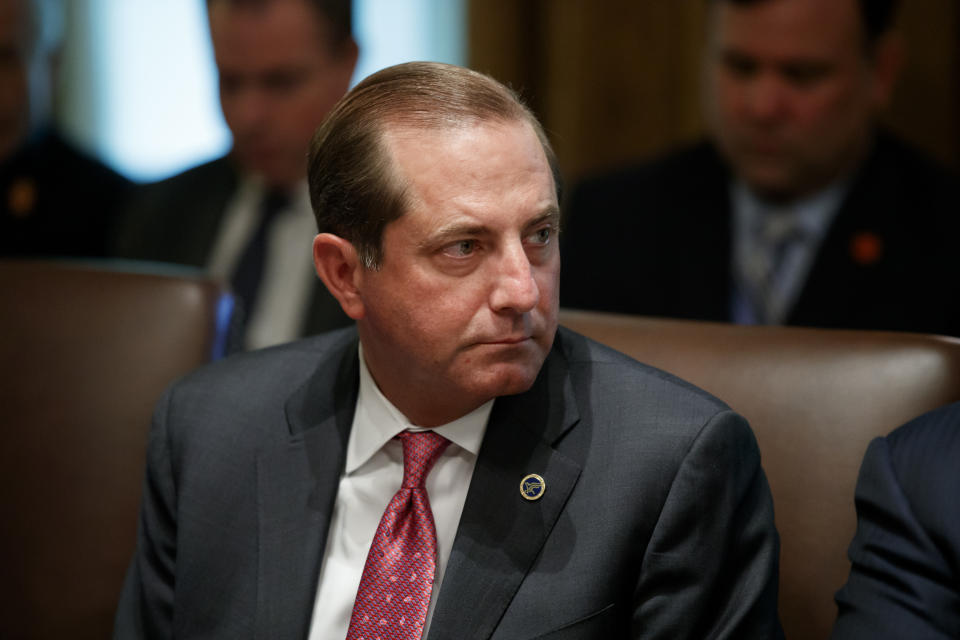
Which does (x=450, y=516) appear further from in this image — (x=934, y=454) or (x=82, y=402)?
(x=82, y=402)

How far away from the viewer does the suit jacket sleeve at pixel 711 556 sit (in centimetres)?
139

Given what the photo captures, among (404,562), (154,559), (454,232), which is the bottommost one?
(154,559)

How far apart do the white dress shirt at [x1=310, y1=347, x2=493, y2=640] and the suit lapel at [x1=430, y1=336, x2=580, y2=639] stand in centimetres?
4

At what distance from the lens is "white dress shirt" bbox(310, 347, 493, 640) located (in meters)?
1.52

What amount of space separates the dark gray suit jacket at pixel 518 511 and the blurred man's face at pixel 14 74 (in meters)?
1.72

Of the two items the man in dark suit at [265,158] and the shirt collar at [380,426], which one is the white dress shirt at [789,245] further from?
the shirt collar at [380,426]

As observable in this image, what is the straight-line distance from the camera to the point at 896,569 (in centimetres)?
137

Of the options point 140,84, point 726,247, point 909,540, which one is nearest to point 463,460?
point 909,540

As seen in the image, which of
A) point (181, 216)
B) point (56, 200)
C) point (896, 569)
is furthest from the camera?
point (56, 200)

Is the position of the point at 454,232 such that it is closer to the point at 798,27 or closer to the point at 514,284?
the point at 514,284

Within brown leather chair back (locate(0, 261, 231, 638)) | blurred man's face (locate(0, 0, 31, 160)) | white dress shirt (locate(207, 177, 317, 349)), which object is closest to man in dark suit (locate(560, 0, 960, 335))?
white dress shirt (locate(207, 177, 317, 349))

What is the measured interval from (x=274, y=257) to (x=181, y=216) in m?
0.29

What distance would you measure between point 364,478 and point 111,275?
0.73m

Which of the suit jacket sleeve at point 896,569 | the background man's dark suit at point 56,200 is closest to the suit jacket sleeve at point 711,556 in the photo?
the suit jacket sleeve at point 896,569
